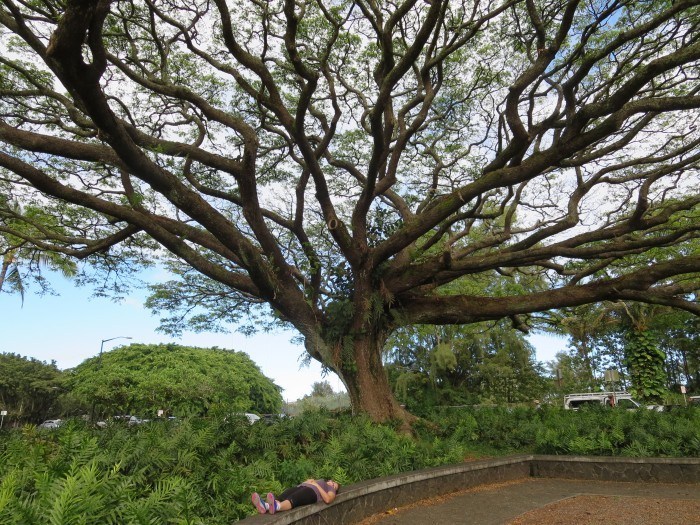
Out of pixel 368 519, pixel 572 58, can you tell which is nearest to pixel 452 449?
pixel 368 519

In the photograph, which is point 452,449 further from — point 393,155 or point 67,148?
point 67,148

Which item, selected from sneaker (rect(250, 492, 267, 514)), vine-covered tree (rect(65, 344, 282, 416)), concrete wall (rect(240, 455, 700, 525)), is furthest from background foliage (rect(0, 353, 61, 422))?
sneaker (rect(250, 492, 267, 514))

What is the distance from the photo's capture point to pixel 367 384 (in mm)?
9969

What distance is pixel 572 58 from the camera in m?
8.58

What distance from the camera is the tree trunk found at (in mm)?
9808

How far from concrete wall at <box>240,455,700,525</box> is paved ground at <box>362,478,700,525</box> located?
0.43 feet

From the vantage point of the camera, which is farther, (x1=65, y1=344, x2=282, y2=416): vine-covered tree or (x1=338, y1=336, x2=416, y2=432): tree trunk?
(x1=65, y1=344, x2=282, y2=416): vine-covered tree

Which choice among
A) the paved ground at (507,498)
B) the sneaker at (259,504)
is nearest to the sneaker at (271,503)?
the sneaker at (259,504)

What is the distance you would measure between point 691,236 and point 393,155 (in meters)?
6.14

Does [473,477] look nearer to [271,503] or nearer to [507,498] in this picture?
[507,498]

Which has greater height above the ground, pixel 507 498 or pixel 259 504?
pixel 259 504

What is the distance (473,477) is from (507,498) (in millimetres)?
720

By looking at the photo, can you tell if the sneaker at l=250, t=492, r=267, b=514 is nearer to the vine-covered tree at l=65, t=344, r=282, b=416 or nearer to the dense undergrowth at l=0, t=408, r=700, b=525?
the dense undergrowth at l=0, t=408, r=700, b=525

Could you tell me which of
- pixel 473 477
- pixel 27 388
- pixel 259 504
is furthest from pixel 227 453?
pixel 27 388
